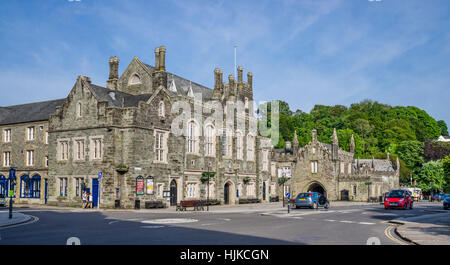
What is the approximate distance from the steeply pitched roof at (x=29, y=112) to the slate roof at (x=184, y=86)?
39.2 ft

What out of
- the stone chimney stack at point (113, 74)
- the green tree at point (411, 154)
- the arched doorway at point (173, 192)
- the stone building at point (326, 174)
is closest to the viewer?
the arched doorway at point (173, 192)

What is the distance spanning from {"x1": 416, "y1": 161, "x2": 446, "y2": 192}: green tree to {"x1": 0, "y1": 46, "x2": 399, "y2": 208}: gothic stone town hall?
56.0 meters

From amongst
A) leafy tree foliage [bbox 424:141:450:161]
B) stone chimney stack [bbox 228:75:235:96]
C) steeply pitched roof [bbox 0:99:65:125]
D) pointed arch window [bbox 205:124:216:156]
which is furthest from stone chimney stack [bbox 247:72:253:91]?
leafy tree foliage [bbox 424:141:450:161]

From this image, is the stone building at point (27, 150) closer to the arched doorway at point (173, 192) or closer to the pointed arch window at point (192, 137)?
the arched doorway at point (173, 192)

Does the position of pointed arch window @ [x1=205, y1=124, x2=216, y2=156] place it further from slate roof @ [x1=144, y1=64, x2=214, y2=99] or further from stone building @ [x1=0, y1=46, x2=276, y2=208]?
slate roof @ [x1=144, y1=64, x2=214, y2=99]

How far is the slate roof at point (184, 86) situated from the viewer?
49625 millimetres

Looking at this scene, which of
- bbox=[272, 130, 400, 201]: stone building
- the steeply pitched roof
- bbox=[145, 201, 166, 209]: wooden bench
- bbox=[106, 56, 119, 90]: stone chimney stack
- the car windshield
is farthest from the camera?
bbox=[272, 130, 400, 201]: stone building

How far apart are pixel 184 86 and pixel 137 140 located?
45.1 feet

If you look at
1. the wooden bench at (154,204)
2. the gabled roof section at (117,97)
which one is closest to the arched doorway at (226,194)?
the wooden bench at (154,204)

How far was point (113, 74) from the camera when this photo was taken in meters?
50.0

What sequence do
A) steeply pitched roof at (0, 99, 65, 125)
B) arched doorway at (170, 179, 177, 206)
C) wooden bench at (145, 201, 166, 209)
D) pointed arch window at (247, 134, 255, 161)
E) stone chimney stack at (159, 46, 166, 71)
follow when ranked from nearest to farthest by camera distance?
wooden bench at (145, 201, 166, 209), arched doorway at (170, 179, 177, 206), stone chimney stack at (159, 46, 166, 71), steeply pitched roof at (0, 99, 65, 125), pointed arch window at (247, 134, 255, 161)

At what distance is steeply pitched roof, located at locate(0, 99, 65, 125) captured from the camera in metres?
50.1

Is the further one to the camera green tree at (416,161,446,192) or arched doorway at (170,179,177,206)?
green tree at (416,161,446,192)

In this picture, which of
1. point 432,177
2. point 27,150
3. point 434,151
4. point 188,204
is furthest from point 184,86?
point 434,151
